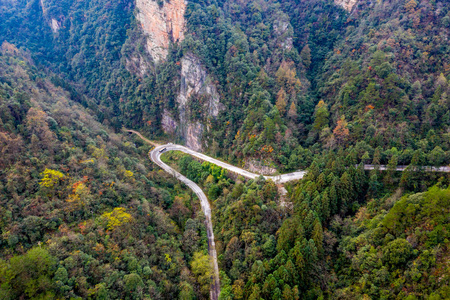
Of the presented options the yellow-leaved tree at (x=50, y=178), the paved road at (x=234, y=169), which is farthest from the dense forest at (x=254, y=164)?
the paved road at (x=234, y=169)

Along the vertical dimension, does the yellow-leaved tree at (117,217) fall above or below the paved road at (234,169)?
below

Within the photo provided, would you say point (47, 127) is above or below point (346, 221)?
above

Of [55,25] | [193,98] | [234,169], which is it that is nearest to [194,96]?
[193,98]

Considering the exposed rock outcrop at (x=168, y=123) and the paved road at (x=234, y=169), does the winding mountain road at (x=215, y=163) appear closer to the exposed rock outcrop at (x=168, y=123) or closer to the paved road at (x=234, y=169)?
the paved road at (x=234, y=169)

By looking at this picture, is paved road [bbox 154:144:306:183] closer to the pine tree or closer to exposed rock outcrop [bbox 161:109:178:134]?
exposed rock outcrop [bbox 161:109:178:134]

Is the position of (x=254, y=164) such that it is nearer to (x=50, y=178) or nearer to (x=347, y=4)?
(x=50, y=178)

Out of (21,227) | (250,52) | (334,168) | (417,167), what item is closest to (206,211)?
(334,168)

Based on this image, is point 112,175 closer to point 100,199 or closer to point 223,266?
point 100,199
